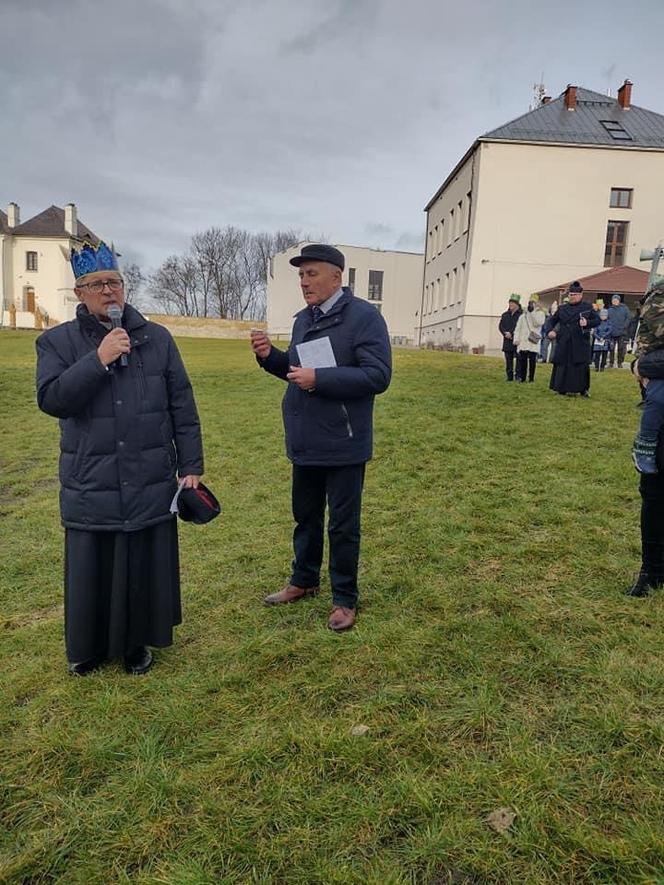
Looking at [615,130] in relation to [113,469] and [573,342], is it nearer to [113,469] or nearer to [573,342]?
[573,342]

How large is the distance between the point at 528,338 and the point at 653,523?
33.4ft

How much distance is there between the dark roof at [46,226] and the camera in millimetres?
61562

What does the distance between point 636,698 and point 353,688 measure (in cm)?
131

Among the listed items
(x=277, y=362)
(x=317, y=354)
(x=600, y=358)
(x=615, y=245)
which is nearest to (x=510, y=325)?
(x=600, y=358)

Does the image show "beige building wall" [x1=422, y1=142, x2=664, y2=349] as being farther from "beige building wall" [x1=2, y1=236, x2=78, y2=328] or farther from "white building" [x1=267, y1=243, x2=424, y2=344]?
"beige building wall" [x1=2, y1=236, x2=78, y2=328]

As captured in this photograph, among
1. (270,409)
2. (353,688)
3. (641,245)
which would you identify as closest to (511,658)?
(353,688)

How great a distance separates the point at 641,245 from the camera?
32594mm

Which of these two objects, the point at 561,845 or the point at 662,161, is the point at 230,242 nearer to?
the point at 662,161

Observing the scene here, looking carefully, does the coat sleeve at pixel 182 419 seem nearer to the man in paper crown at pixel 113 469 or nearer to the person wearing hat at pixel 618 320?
the man in paper crown at pixel 113 469

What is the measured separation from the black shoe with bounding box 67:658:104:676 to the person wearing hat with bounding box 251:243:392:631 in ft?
4.34

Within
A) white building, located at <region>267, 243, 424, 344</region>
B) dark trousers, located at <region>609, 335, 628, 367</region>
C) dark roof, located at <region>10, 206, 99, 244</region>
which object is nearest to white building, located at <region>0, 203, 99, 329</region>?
dark roof, located at <region>10, 206, 99, 244</region>

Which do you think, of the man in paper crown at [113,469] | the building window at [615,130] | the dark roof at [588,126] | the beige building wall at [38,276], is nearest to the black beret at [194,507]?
the man in paper crown at [113,469]

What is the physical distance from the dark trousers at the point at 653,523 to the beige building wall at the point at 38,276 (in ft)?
208

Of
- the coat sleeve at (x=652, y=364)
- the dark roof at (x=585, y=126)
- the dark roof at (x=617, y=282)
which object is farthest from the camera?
the dark roof at (x=585, y=126)
